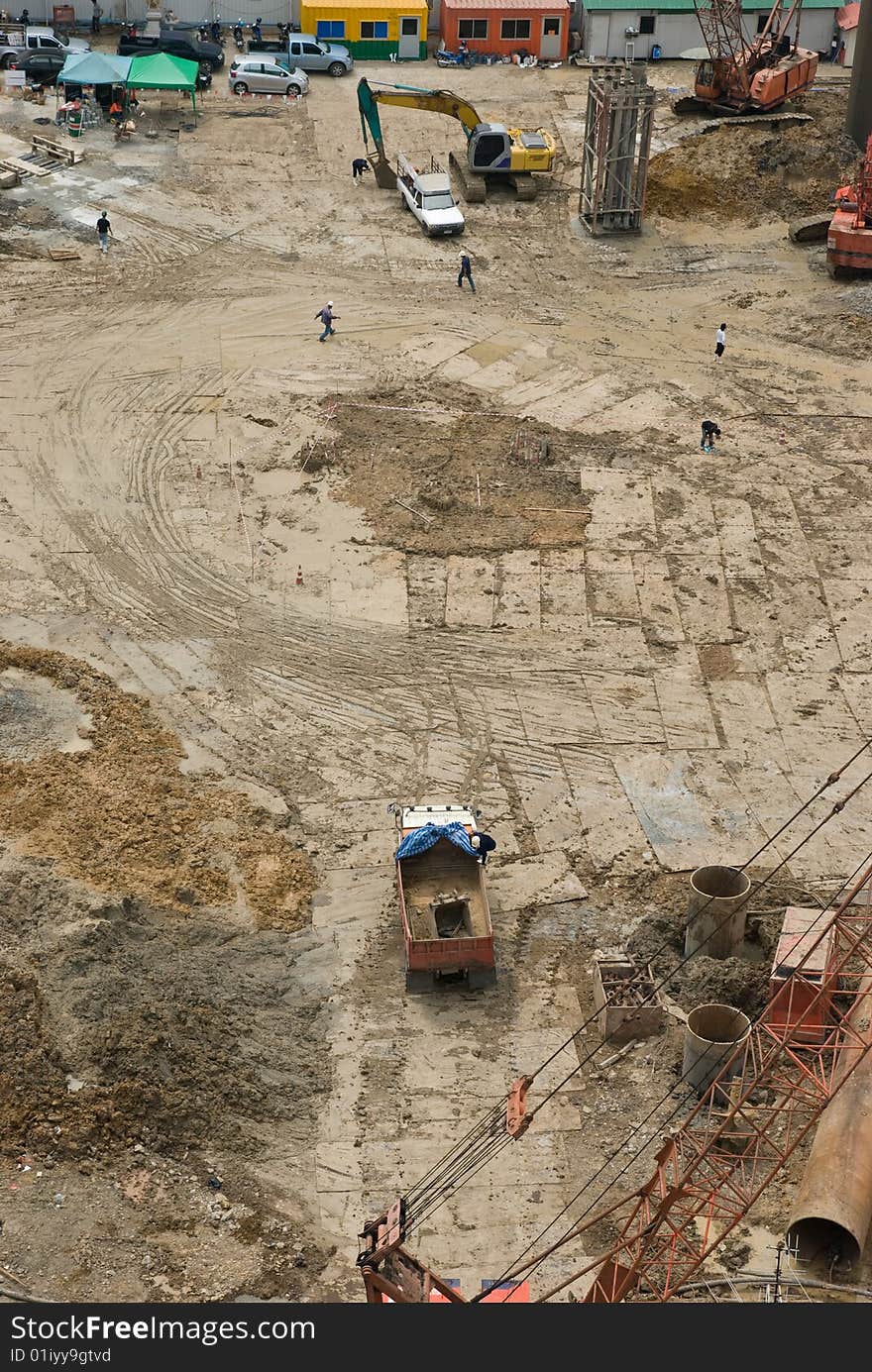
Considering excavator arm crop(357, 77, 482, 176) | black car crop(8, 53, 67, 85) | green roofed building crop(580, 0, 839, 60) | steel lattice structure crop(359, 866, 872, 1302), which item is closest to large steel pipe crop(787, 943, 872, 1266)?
steel lattice structure crop(359, 866, 872, 1302)

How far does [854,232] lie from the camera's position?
47.4m

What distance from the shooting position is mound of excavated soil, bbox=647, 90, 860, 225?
169 ft

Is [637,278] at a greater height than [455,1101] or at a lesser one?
greater

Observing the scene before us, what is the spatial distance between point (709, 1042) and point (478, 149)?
33880 mm

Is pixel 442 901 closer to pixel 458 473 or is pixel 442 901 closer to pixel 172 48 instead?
pixel 458 473

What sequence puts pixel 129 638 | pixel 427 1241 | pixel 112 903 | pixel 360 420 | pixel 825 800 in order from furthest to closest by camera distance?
→ 1. pixel 360 420
2. pixel 129 638
3. pixel 825 800
4. pixel 112 903
5. pixel 427 1241

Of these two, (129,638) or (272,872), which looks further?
(129,638)

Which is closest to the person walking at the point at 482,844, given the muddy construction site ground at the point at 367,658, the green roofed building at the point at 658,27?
the muddy construction site ground at the point at 367,658

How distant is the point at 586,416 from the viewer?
41719 millimetres

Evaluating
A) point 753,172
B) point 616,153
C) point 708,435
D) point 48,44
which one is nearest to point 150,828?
point 708,435

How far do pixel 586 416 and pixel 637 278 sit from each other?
8.29 metres

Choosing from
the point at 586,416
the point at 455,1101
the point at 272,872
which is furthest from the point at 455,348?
the point at 455,1101

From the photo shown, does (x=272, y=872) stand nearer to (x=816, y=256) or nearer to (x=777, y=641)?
(x=777, y=641)

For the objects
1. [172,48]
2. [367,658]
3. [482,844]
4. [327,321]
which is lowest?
[367,658]
